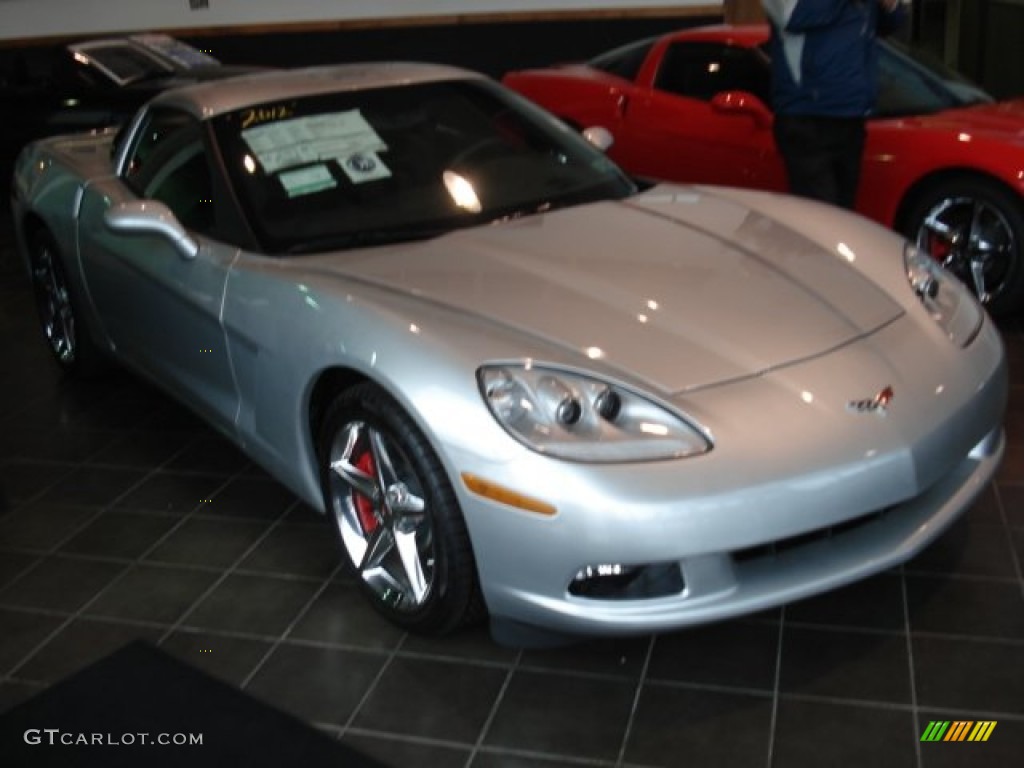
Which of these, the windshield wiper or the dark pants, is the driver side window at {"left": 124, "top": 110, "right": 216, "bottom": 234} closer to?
the windshield wiper

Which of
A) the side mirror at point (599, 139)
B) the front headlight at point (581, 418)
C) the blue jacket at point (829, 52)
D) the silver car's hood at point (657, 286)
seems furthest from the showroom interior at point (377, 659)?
the side mirror at point (599, 139)

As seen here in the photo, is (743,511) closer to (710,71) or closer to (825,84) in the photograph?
(825,84)

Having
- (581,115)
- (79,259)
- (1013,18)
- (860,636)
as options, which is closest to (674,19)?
(1013,18)

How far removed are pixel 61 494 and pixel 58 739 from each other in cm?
142

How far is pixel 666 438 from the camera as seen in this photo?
245cm

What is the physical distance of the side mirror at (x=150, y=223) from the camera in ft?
11.0

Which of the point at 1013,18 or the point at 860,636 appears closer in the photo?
the point at 860,636

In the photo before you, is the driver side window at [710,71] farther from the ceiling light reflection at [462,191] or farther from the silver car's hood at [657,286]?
the ceiling light reflection at [462,191]

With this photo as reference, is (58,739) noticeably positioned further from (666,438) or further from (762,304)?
(762,304)

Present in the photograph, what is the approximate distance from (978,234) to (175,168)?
303cm

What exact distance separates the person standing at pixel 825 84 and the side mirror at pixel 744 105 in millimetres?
501

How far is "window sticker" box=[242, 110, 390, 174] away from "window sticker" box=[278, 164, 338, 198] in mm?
35

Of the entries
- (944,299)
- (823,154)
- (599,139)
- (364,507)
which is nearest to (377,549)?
(364,507)

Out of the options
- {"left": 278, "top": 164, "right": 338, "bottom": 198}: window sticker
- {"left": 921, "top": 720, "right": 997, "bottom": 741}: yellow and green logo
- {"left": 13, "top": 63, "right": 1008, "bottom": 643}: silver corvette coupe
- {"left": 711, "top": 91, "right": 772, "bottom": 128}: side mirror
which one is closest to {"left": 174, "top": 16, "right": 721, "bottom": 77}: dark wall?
{"left": 711, "top": 91, "right": 772, "bottom": 128}: side mirror
